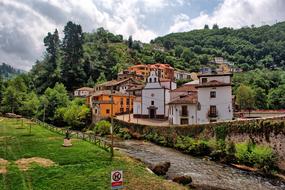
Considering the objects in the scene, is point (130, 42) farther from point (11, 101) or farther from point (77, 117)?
point (77, 117)

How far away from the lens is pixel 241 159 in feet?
90.5

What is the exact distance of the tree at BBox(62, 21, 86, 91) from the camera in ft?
308

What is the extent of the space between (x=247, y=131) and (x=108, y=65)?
84.9 metres

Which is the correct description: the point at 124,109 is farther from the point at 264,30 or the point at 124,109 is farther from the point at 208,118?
the point at 264,30

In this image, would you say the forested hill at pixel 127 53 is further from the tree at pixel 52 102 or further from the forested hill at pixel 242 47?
the tree at pixel 52 102

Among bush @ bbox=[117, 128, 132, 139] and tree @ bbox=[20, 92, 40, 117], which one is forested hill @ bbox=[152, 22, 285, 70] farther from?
bush @ bbox=[117, 128, 132, 139]

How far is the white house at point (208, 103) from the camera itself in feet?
137

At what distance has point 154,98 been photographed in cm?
5678

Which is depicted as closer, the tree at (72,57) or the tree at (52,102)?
the tree at (52,102)

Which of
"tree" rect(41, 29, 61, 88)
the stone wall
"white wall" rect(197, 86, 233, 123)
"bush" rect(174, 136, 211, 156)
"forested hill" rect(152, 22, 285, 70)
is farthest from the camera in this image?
"forested hill" rect(152, 22, 285, 70)

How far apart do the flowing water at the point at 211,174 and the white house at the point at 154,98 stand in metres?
24.0

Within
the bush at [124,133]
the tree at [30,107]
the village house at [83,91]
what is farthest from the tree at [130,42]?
the bush at [124,133]

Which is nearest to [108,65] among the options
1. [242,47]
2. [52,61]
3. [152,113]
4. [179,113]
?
[52,61]

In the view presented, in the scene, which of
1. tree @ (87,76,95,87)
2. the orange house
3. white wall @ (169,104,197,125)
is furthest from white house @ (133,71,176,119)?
tree @ (87,76,95,87)
